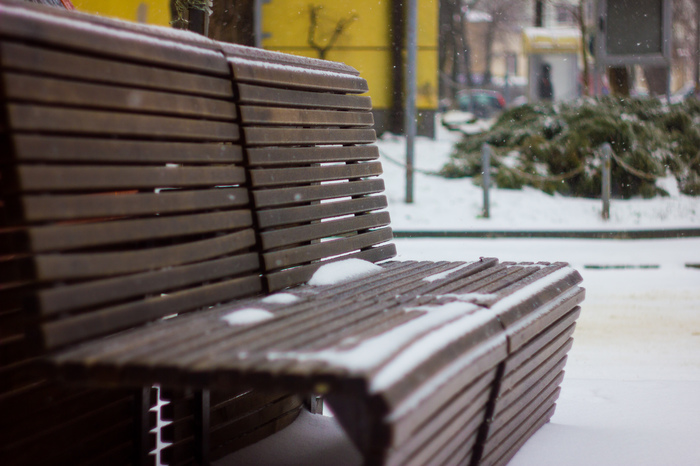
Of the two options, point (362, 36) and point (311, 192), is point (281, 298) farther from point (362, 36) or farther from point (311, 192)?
point (362, 36)

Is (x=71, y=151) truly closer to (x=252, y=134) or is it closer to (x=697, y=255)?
(x=252, y=134)

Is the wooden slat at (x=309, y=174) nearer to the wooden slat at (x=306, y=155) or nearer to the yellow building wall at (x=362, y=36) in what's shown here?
the wooden slat at (x=306, y=155)

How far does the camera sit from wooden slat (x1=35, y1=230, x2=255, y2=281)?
5.67 ft

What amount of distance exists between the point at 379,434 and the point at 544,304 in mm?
1201

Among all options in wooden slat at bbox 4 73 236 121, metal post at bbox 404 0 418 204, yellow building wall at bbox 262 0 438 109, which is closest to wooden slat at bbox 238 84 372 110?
wooden slat at bbox 4 73 236 121

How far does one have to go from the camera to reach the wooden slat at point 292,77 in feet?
8.56

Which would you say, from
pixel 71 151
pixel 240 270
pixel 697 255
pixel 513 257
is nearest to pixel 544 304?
pixel 240 270

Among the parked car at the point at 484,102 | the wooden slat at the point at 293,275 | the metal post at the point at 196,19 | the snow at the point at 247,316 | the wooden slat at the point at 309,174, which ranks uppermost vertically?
the metal post at the point at 196,19

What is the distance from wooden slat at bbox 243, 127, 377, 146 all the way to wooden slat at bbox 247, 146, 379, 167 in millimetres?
23

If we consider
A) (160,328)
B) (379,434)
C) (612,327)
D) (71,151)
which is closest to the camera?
(379,434)

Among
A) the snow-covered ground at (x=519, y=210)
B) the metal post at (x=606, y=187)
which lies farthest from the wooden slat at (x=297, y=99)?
the metal post at (x=606, y=187)

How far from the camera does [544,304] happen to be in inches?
99.6

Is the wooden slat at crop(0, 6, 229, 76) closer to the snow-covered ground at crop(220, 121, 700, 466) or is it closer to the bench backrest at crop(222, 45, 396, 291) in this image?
the bench backrest at crop(222, 45, 396, 291)

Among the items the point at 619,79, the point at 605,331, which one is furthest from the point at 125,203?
the point at 619,79
